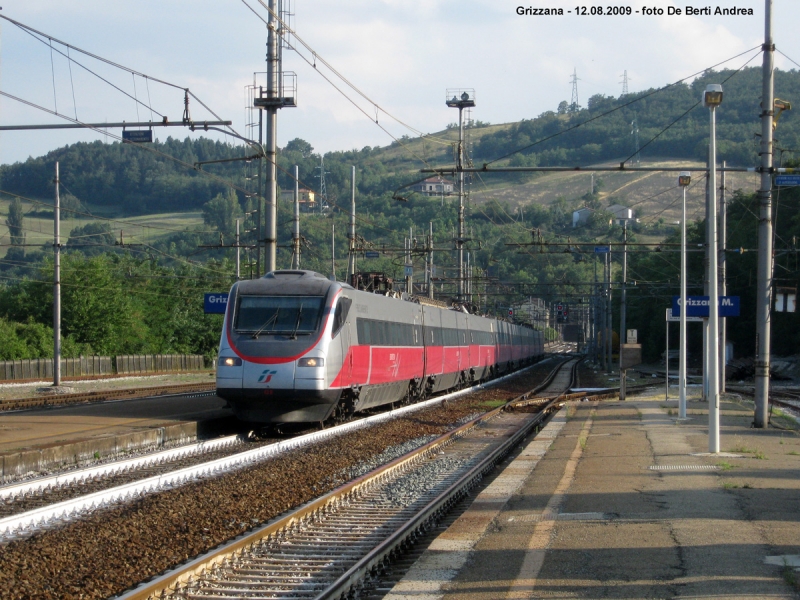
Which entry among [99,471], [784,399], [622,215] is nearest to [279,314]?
[99,471]

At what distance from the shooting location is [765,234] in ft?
63.7

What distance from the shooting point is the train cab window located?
18.9 meters

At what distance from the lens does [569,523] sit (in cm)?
929

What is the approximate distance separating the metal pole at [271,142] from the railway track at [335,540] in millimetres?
10031

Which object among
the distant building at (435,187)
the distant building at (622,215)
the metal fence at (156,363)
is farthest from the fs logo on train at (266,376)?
the metal fence at (156,363)

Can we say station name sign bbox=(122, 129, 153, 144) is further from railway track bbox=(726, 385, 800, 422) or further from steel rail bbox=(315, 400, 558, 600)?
railway track bbox=(726, 385, 800, 422)

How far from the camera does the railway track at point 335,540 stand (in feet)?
24.1

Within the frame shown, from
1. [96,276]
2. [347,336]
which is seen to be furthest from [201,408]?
[96,276]

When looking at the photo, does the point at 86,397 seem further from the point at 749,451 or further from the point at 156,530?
the point at 156,530

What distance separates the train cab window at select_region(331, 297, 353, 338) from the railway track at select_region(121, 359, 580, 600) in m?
3.98

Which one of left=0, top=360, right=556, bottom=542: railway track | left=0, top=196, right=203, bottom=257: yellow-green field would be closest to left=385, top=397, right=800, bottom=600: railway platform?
left=0, top=360, right=556, bottom=542: railway track

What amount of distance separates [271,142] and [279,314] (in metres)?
7.18

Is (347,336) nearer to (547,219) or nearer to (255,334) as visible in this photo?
(255,334)

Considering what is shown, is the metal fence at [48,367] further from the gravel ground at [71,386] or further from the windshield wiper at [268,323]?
the windshield wiper at [268,323]
